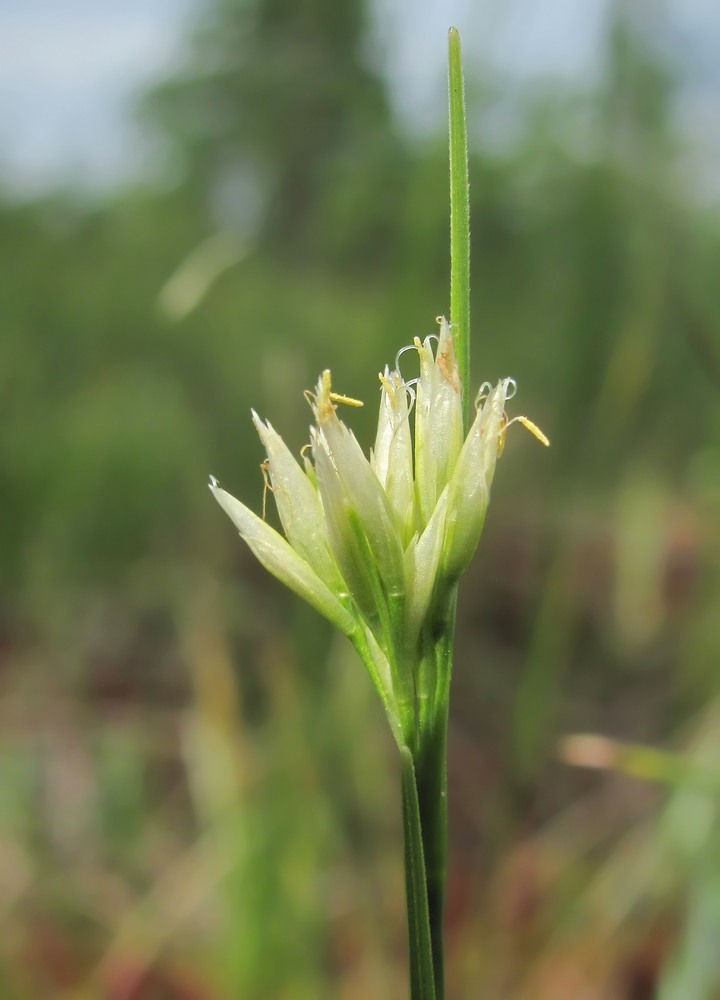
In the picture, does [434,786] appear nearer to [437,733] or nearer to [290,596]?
[437,733]

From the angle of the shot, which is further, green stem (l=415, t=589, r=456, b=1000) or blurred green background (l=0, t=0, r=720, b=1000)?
blurred green background (l=0, t=0, r=720, b=1000)

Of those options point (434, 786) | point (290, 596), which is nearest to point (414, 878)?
point (434, 786)

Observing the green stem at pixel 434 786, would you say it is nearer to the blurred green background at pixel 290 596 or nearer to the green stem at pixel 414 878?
the green stem at pixel 414 878

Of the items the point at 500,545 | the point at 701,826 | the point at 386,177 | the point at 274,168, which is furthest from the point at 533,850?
the point at 274,168

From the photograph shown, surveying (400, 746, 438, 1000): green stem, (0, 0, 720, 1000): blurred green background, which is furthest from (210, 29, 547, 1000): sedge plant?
(0, 0, 720, 1000): blurred green background

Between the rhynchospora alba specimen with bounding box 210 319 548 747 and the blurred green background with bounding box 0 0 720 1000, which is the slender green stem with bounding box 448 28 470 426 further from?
the blurred green background with bounding box 0 0 720 1000

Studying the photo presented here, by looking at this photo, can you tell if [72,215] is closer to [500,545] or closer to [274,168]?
[274,168]

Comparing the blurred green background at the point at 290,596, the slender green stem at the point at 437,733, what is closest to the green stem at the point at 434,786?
the slender green stem at the point at 437,733
